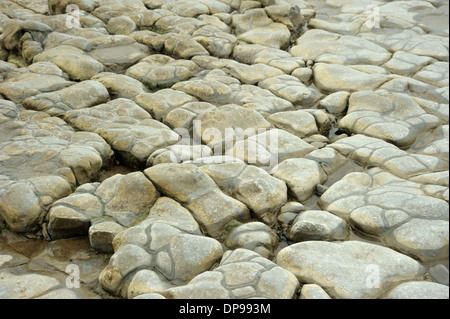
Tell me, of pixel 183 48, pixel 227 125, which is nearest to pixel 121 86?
pixel 183 48

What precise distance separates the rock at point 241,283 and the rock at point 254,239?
0.36 m

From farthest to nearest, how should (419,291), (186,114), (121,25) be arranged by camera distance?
(121,25)
(186,114)
(419,291)

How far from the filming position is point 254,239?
4.02m

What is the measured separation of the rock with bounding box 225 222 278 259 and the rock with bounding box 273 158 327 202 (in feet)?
2.19

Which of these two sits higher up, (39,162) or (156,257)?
(39,162)

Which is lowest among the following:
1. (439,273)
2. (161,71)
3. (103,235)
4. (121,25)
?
(103,235)

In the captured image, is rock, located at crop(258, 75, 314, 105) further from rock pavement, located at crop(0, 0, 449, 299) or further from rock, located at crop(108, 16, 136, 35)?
rock, located at crop(108, 16, 136, 35)

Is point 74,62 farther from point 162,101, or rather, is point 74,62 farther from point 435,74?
point 435,74

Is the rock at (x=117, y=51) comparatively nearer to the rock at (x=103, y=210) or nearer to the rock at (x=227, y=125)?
the rock at (x=227, y=125)

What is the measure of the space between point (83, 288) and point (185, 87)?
3.44 metres

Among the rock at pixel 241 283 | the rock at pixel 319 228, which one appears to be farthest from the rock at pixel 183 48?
the rock at pixel 241 283

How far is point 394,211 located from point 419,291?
0.98 metres

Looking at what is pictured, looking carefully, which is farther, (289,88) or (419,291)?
(289,88)

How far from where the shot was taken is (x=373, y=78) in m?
6.54
